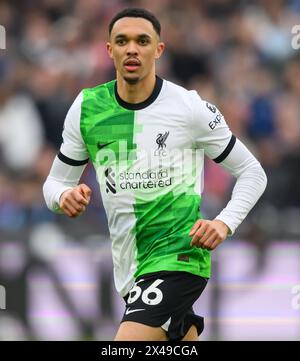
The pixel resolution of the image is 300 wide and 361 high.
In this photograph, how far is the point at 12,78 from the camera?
13.7 meters

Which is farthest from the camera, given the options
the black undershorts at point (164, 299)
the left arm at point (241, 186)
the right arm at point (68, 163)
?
the right arm at point (68, 163)

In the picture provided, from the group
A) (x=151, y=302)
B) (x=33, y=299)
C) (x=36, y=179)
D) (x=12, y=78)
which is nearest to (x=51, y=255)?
(x=33, y=299)

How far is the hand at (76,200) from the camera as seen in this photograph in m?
6.27

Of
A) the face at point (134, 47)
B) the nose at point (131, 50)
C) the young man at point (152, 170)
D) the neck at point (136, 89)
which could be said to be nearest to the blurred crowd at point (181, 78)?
the young man at point (152, 170)

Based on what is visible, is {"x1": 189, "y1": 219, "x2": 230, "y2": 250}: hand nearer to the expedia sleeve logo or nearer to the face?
the expedia sleeve logo

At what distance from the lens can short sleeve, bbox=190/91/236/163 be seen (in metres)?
6.71

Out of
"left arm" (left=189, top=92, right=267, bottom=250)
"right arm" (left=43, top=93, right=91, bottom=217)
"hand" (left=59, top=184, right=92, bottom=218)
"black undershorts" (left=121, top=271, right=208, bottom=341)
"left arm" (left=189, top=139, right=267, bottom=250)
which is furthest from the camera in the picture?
"right arm" (left=43, top=93, right=91, bottom=217)

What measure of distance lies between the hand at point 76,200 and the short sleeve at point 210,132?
861mm

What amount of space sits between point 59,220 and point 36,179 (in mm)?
937

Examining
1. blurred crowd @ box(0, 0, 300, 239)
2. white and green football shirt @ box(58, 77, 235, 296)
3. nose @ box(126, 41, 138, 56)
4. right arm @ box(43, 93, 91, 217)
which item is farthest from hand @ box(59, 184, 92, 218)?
blurred crowd @ box(0, 0, 300, 239)

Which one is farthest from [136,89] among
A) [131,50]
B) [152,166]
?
[152,166]

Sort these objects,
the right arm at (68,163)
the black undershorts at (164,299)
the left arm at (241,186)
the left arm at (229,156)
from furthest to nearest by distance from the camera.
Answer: the right arm at (68,163) < the left arm at (229,156) < the left arm at (241,186) < the black undershorts at (164,299)

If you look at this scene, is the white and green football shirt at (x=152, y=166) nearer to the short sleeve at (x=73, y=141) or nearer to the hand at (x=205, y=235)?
the short sleeve at (x=73, y=141)
